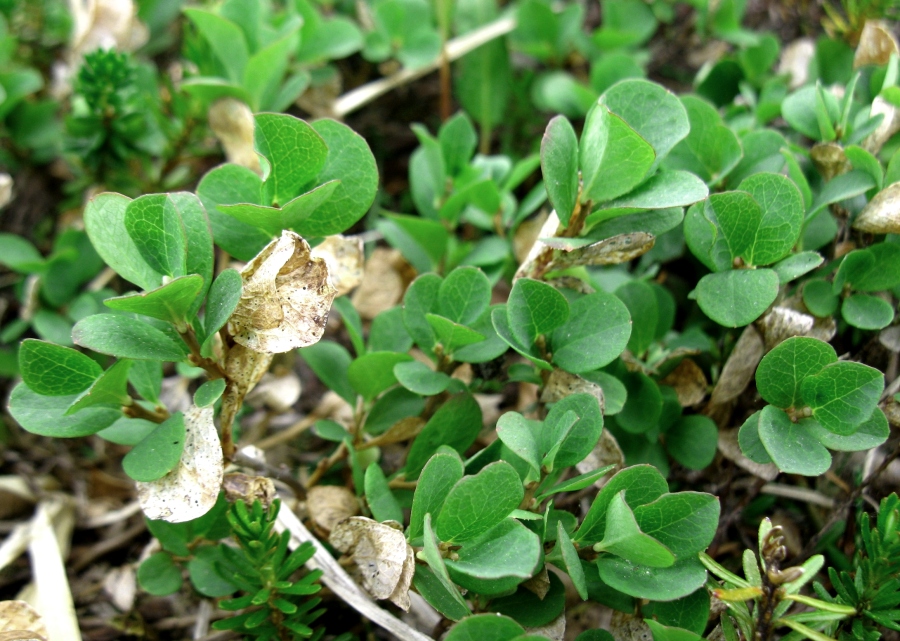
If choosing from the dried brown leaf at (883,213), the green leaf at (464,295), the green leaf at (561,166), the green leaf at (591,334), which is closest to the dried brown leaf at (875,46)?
the dried brown leaf at (883,213)

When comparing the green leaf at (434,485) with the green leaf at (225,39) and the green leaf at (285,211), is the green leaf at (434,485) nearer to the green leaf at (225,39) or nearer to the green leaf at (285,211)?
the green leaf at (285,211)

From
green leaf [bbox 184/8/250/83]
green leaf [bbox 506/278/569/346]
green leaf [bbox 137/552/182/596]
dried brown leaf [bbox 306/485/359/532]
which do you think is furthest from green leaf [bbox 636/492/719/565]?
green leaf [bbox 184/8/250/83]

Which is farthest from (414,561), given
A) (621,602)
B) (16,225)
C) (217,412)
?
(16,225)

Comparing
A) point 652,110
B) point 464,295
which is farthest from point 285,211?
point 652,110

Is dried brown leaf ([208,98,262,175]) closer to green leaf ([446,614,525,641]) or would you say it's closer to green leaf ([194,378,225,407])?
green leaf ([194,378,225,407])

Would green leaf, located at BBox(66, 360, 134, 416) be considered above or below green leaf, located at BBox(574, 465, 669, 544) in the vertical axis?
above

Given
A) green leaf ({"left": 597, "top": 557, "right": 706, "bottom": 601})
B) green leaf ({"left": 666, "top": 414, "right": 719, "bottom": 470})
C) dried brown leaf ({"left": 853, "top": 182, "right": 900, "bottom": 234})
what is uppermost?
dried brown leaf ({"left": 853, "top": 182, "right": 900, "bottom": 234})
